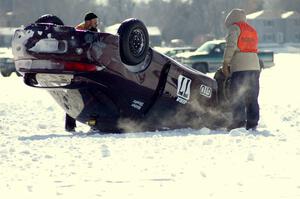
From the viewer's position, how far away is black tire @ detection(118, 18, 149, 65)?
7.65 m

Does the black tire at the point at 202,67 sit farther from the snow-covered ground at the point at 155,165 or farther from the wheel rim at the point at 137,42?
the wheel rim at the point at 137,42

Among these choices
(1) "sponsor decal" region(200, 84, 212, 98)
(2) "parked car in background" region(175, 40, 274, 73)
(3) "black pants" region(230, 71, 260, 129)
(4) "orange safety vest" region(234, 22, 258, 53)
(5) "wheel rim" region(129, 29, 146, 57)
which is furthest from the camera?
(2) "parked car in background" region(175, 40, 274, 73)

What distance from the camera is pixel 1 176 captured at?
5.38 m

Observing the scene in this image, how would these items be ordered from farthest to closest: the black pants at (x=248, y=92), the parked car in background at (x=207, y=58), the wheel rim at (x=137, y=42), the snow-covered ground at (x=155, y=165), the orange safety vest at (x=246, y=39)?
the parked car in background at (x=207, y=58)
the orange safety vest at (x=246, y=39)
the black pants at (x=248, y=92)
the wheel rim at (x=137, y=42)
the snow-covered ground at (x=155, y=165)

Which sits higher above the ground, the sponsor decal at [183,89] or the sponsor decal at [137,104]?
the sponsor decal at [183,89]

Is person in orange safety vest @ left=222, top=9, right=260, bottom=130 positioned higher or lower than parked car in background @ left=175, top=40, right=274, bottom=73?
higher

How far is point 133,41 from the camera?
7.75m

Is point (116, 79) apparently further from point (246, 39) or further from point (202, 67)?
point (202, 67)

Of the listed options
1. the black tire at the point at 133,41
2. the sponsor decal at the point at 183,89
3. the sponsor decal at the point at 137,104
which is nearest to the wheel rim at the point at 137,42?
the black tire at the point at 133,41

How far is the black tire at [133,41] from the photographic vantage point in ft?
25.1

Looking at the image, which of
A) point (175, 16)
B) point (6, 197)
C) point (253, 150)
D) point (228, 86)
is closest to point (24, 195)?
point (6, 197)

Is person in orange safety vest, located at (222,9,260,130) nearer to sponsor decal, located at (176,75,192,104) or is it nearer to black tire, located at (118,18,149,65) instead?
sponsor decal, located at (176,75,192,104)

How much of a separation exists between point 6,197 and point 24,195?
12cm

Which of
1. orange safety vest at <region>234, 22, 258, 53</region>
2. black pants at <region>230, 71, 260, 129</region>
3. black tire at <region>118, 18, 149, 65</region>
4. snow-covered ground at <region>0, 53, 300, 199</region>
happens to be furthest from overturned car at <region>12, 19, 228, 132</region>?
orange safety vest at <region>234, 22, 258, 53</region>
